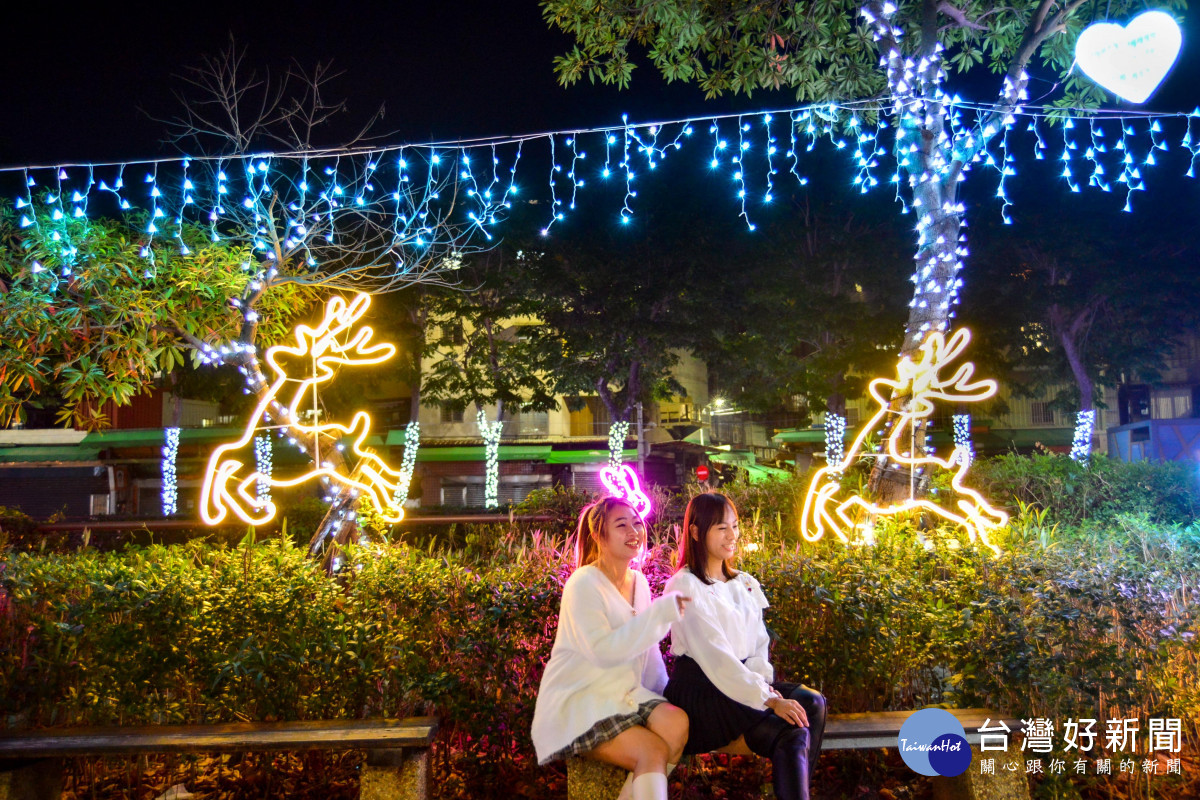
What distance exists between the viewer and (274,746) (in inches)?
121

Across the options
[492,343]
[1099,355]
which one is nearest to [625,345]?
[492,343]

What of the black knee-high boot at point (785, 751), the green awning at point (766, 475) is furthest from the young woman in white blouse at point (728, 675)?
the green awning at point (766, 475)

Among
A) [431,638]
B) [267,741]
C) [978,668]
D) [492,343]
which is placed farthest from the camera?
[492,343]

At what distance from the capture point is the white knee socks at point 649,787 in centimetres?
268

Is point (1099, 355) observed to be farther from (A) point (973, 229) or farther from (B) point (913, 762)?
(B) point (913, 762)

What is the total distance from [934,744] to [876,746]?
29 centimetres

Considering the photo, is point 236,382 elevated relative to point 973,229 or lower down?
lower down

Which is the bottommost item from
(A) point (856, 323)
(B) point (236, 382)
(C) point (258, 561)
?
(C) point (258, 561)

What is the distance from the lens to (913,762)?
3.24m

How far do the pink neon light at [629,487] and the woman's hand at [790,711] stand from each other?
3.09 metres

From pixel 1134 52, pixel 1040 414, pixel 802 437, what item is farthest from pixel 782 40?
pixel 1040 414

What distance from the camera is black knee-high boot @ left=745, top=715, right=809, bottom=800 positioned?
8.94 ft

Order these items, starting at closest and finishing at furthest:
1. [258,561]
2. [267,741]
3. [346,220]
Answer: [267,741] < [258,561] < [346,220]

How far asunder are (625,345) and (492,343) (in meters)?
4.08
